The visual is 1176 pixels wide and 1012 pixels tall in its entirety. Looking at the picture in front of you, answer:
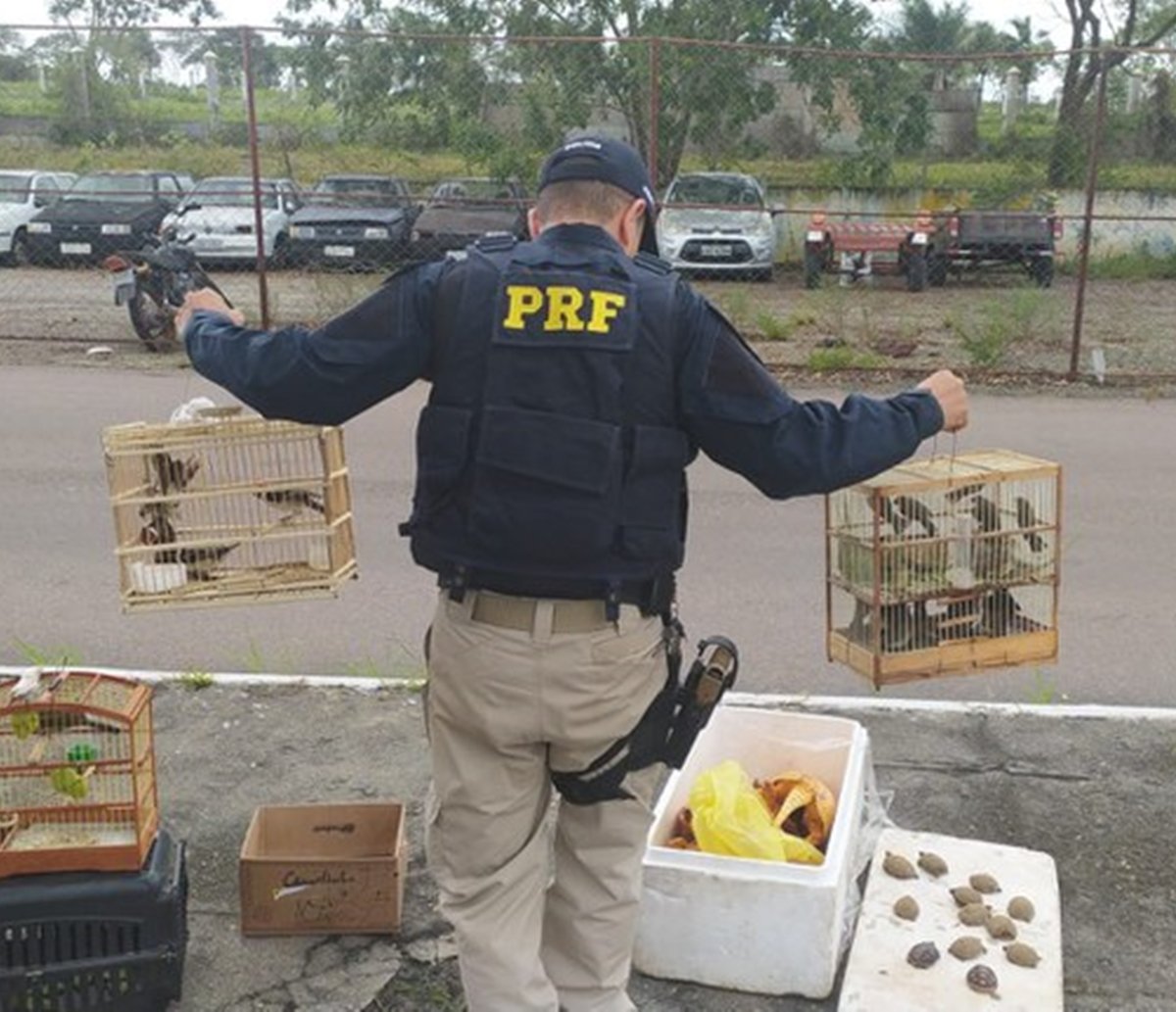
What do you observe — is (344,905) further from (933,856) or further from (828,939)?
(933,856)

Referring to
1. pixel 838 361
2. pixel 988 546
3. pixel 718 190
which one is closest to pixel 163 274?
pixel 988 546

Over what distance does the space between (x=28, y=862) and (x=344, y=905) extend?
0.84 meters

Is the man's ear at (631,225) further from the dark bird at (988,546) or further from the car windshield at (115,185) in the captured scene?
the car windshield at (115,185)

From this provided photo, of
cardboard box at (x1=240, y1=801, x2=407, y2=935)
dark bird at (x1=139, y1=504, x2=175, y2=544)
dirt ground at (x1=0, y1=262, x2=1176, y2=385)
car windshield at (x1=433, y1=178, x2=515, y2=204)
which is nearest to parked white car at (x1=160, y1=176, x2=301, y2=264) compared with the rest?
dirt ground at (x1=0, y1=262, x2=1176, y2=385)

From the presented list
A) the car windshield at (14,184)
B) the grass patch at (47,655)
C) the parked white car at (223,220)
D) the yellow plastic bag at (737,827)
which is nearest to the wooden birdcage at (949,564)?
the yellow plastic bag at (737,827)

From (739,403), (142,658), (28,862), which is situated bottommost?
(142,658)

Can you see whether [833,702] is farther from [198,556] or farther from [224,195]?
[224,195]

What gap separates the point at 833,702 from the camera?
5.43 m

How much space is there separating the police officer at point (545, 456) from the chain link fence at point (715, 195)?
1155 centimetres

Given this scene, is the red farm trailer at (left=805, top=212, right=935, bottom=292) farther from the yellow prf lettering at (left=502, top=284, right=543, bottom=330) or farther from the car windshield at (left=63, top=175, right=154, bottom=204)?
the yellow prf lettering at (left=502, top=284, right=543, bottom=330)

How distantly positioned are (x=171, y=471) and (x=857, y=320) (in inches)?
Answer: 549

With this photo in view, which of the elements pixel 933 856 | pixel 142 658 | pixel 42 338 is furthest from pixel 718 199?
pixel 933 856

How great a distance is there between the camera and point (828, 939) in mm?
3574

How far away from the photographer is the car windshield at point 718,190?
20.5 meters
